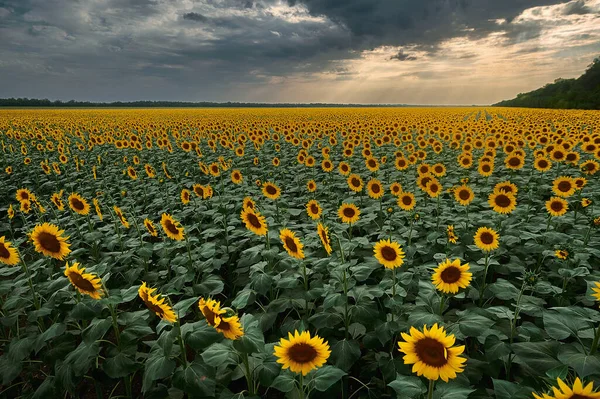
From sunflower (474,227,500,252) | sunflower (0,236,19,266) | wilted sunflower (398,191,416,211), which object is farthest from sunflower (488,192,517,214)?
sunflower (0,236,19,266)

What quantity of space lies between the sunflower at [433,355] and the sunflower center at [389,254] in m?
1.24

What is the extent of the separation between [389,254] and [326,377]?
139 centimetres

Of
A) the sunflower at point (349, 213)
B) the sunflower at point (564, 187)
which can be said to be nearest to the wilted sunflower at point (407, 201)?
A: the sunflower at point (349, 213)

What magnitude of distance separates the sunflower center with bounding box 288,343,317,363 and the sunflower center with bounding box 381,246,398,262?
148 centimetres

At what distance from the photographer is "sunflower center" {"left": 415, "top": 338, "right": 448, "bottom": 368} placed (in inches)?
71.1

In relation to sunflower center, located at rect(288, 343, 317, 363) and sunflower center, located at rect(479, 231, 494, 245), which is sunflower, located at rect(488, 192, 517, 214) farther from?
sunflower center, located at rect(288, 343, 317, 363)

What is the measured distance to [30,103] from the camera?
88.2 meters

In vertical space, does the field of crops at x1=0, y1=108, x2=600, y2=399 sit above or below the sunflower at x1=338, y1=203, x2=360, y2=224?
below

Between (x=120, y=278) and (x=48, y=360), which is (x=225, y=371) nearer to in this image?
(x=48, y=360)

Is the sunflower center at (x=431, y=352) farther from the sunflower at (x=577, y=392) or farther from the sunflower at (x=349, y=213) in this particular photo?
the sunflower at (x=349, y=213)

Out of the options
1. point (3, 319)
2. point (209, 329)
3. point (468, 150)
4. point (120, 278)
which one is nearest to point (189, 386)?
point (209, 329)

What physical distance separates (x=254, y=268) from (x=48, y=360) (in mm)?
1905

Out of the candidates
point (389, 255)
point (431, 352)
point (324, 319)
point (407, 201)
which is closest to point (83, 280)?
point (324, 319)

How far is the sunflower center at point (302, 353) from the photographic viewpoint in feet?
6.27
